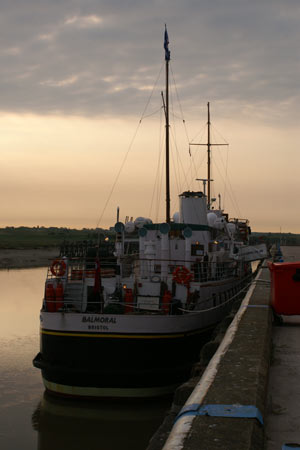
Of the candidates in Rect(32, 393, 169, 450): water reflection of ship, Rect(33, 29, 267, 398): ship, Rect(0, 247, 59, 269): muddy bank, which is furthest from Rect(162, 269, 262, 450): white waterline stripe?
Rect(0, 247, 59, 269): muddy bank

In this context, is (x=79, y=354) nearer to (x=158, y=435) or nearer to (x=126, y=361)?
(x=126, y=361)

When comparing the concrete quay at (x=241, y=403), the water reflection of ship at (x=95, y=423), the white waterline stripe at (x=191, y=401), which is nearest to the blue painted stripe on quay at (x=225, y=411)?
the concrete quay at (x=241, y=403)

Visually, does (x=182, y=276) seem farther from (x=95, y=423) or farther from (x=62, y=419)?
(x=62, y=419)

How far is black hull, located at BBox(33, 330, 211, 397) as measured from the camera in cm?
1559

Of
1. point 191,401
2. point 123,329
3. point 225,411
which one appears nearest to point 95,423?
point 123,329

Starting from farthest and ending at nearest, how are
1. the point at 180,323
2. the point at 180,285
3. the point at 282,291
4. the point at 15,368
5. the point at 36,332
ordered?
the point at 36,332, the point at 15,368, the point at 180,285, the point at 180,323, the point at 282,291

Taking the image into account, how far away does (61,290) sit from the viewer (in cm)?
1755

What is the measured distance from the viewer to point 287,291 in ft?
38.2

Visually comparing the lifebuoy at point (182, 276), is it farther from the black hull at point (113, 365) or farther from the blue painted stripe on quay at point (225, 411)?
the blue painted stripe on quay at point (225, 411)

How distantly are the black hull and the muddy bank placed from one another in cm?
6869

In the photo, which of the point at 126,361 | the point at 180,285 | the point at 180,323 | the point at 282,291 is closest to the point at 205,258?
the point at 180,285

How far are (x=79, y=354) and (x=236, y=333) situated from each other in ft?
25.4

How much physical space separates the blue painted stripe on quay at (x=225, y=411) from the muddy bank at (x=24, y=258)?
8021 centimetres

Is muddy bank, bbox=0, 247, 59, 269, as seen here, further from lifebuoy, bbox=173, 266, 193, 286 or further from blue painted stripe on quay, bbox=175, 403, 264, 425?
blue painted stripe on quay, bbox=175, 403, 264, 425
